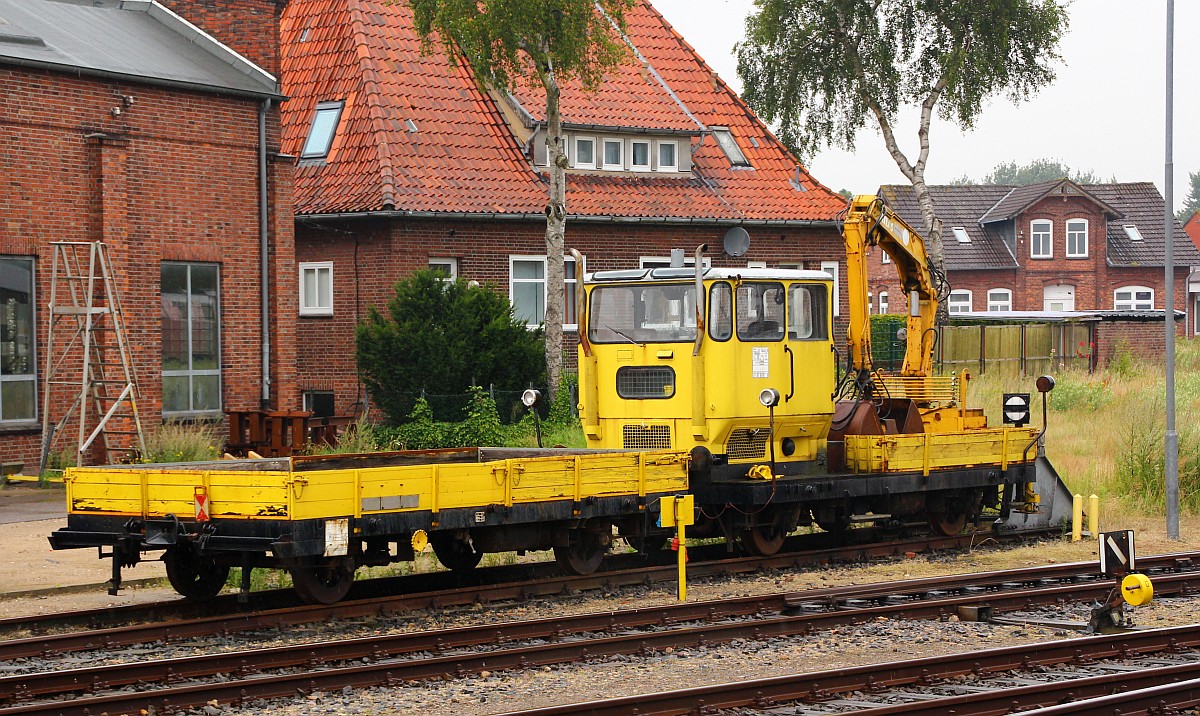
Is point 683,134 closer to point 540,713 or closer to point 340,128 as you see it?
point 340,128

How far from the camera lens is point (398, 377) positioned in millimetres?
27000

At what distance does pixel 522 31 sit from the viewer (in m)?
26.0

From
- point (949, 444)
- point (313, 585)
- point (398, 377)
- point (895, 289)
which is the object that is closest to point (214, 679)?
point (313, 585)

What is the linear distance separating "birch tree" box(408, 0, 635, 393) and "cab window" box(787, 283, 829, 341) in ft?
34.2

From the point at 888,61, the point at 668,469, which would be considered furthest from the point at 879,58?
the point at 668,469

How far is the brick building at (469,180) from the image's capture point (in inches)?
1220

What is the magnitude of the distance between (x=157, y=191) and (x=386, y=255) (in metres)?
6.33

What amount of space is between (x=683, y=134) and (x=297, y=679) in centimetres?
2642

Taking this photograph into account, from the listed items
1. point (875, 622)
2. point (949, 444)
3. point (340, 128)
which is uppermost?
point (340, 128)

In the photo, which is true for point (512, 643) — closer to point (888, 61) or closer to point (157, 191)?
point (157, 191)

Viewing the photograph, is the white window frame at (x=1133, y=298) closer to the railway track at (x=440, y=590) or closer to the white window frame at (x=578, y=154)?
the white window frame at (x=578, y=154)

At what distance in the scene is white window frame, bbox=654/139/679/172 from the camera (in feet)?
116

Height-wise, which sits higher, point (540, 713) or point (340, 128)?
point (340, 128)

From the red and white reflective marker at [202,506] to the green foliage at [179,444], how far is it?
1051 centimetres
